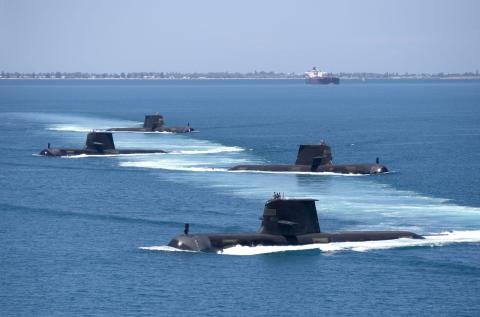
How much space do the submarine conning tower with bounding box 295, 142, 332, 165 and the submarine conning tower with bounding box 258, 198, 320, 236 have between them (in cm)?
4132

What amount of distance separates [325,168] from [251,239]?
42.1 m

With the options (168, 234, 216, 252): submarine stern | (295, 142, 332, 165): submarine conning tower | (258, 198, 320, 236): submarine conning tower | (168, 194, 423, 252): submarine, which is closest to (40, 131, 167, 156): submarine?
(295, 142, 332, 165): submarine conning tower

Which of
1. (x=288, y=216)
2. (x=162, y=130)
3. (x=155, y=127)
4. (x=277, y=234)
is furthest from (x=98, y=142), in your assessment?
(x=288, y=216)

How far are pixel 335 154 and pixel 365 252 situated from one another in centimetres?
6260

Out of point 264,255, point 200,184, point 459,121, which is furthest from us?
point 459,121

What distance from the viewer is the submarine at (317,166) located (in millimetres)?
100562

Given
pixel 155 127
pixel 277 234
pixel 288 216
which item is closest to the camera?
Result: pixel 288 216

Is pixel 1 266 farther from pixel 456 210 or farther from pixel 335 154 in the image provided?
pixel 335 154

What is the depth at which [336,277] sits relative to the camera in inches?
2163

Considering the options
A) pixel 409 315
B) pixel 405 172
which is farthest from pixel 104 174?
pixel 409 315

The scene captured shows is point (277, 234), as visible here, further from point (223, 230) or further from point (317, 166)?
point (317, 166)

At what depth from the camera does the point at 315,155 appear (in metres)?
104

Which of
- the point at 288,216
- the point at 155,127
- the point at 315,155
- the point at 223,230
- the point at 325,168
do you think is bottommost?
the point at 155,127

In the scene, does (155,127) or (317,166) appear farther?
(155,127)
